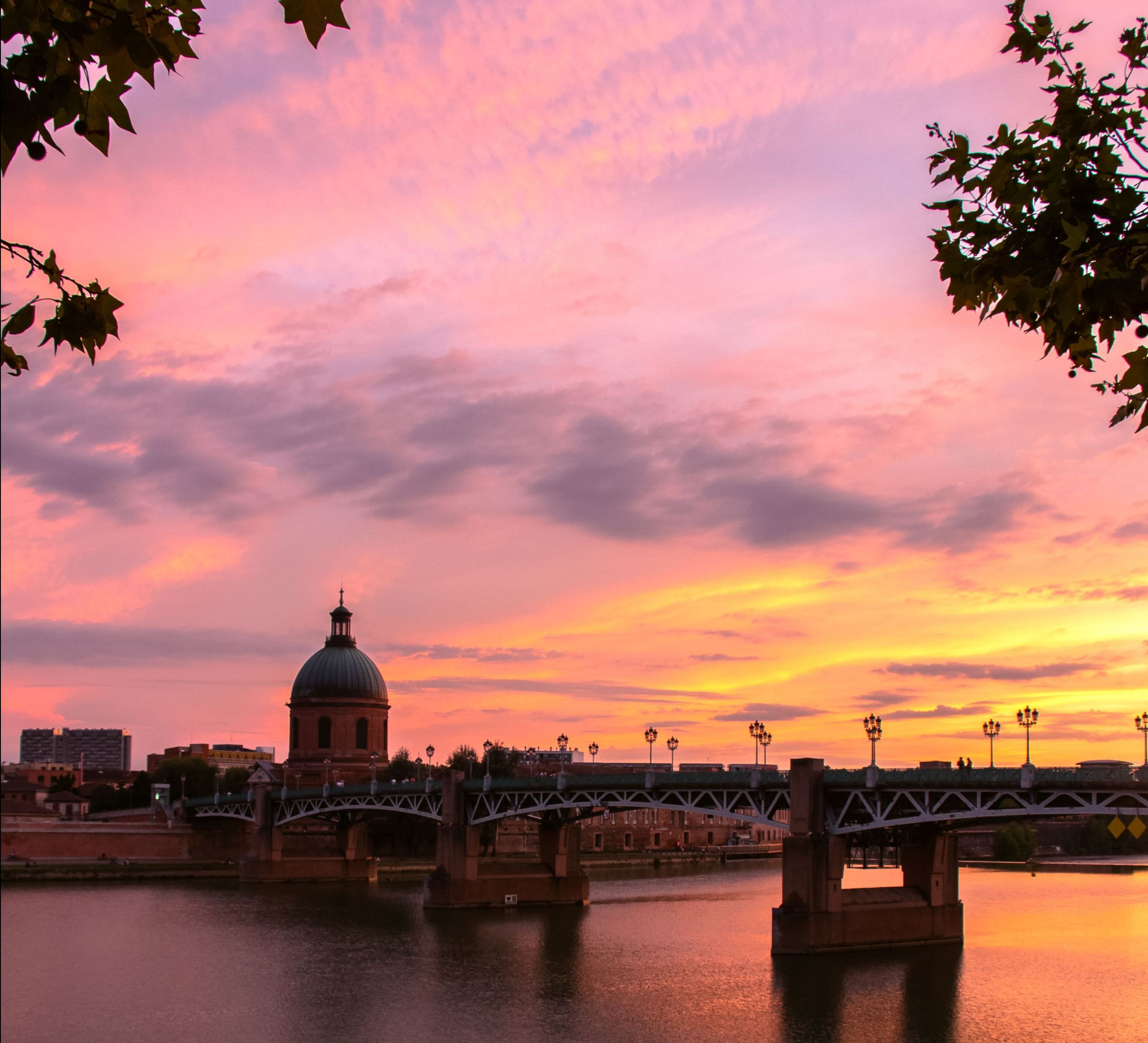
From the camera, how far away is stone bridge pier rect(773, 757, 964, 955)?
5931 cm

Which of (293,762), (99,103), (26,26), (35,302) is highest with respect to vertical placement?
(26,26)

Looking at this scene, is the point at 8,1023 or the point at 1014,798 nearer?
the point at 8,1023

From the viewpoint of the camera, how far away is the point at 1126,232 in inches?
404

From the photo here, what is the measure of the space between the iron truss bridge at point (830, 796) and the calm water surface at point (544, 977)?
592 cm

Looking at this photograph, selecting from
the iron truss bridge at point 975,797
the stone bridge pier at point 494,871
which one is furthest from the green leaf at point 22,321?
the stone bridge pier at point 494,871

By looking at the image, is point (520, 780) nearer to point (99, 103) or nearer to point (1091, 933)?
point (1091, 933)

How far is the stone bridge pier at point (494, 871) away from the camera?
82562mm

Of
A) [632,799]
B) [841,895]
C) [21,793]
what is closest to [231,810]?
[21,793]

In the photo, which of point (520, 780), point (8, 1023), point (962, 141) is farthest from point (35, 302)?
point (520, 780)

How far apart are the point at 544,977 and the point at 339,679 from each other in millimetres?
86797

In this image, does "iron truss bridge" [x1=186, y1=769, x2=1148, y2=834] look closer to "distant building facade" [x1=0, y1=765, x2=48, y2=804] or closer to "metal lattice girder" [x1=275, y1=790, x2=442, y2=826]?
"metal lattice girder" [x1=275, y1=790, x2=442, y2=826]

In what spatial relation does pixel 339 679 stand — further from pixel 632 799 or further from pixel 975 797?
pixel 975 797

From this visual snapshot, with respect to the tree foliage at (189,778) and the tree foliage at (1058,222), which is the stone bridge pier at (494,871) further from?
the tree foliage at (1058,222)

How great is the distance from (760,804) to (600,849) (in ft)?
256
